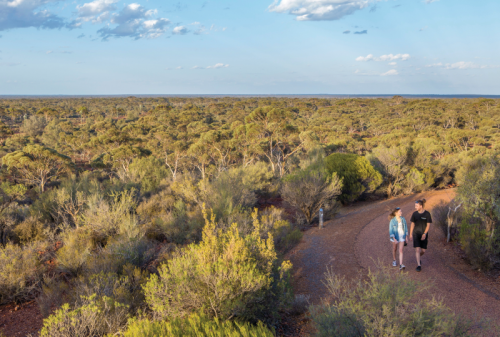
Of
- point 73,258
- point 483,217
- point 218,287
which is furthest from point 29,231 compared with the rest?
point 483,217

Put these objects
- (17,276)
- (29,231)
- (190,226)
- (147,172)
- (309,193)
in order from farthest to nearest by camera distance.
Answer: (147,172) → (309,193) → (29,231) → (190,226) → (17,276)

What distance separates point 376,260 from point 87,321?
5.75 metres

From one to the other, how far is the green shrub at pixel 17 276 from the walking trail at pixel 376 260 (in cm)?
600

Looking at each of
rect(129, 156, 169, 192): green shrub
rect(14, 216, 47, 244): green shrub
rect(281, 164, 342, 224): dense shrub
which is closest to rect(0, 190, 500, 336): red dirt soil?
rect(281, 164, 342, 224): dense shrub

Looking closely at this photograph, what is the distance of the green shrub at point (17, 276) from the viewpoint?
20.5 feet

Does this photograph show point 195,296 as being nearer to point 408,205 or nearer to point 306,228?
point 306,228

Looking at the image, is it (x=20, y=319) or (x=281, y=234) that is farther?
(x=281, y=234)

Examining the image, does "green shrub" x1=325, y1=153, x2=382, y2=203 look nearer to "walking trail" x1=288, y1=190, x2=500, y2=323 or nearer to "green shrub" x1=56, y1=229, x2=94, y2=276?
"walking trail" x1=288, y1=190, x2=500, y2=323

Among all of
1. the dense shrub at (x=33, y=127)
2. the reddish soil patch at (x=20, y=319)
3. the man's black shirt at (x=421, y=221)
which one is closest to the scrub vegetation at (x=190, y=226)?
the reddish soil patch at (x=20, y=319)

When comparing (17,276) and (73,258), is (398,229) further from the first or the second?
(17,276)

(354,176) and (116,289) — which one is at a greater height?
(354,176)

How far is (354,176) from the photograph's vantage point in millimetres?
14078

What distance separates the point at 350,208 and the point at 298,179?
3992 millimetres

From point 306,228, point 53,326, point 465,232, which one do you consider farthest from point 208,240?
point 306,228
